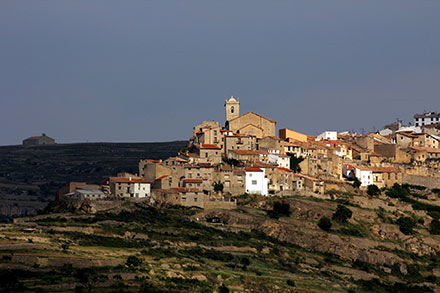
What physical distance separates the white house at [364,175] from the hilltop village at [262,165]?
0.13 metres

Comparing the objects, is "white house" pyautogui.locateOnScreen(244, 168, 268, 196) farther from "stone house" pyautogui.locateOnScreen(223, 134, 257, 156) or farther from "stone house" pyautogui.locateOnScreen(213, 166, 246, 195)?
"stone house" pyautogui.locateOnScreen(223, 134, 257, 156)

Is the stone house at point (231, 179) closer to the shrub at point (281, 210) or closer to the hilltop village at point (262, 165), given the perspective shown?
the hilltop village at point (262, 165)

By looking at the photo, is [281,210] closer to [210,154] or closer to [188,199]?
[188,199]

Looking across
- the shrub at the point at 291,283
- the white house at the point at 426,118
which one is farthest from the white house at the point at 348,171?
the white house at the point at 426,118

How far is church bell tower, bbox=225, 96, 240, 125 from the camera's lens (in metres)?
122

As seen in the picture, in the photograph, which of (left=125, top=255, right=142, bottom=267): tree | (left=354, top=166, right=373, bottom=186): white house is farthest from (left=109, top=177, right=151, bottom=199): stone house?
(left=354, top=166, right=373, bottom=186): white house

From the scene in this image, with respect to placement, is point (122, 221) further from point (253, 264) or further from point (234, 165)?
point (234, 165)

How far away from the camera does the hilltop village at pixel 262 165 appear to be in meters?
98.1

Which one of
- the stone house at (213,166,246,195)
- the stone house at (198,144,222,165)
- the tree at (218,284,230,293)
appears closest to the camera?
the tree at (218,284,230,293)

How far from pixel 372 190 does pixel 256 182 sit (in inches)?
688

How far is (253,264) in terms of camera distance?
83438mm

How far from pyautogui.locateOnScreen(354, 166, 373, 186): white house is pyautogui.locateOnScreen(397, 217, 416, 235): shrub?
8.54 m

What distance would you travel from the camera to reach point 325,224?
9850cm

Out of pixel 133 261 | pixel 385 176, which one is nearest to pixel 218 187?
pixel 385 176
